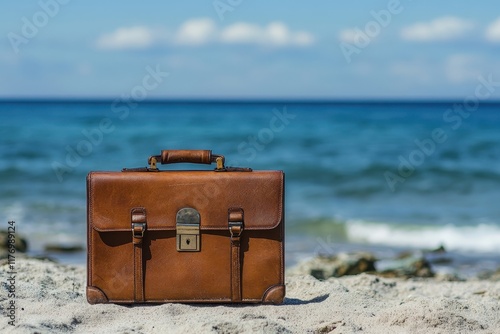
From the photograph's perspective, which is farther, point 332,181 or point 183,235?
point 332,181

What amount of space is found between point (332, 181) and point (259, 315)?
11.6 m

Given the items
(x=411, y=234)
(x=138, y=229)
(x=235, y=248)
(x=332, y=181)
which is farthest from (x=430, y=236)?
(x=138, y=229)

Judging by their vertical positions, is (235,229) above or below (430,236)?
above

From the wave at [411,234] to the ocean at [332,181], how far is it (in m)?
0.01

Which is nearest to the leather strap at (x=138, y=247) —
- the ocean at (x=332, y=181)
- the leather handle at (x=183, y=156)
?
the leather handle at (x=183, y=156)

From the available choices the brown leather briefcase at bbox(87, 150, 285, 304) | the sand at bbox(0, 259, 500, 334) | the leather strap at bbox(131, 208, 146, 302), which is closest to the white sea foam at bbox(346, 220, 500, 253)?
the sand at bbox(0, 259, 500, 334)

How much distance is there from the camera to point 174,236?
12.6 feet

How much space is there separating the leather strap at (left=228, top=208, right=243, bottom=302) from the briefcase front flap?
0.10ft

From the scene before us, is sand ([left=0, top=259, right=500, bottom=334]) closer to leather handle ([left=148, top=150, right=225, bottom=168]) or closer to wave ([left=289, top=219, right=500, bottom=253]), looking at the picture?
leather handle ([left=148, top=150, right=225, bottom=168])

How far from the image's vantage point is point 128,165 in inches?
679

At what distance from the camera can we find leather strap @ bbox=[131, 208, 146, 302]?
3.78 metres

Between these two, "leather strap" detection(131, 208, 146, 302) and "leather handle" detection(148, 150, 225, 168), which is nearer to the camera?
"leather strap" detection(131, 208, 146, 302)

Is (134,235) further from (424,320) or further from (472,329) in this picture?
(472,329)

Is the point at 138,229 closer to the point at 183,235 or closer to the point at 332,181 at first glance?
the point at 183,235
